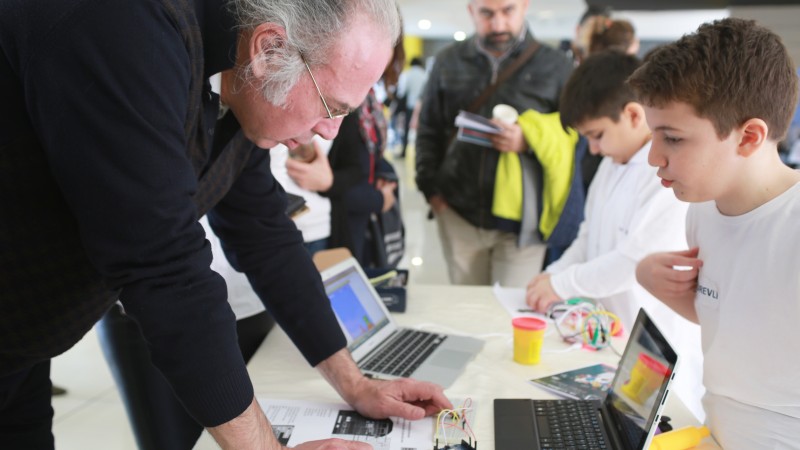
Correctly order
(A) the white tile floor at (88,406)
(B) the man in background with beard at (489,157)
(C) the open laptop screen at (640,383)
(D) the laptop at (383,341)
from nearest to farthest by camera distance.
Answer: (C) the open laptop screen at (640,383)
(D) the laptop at (383,341)
(A) the white tile floor at (88,406)
(B) the man in background with beard at (489,157)

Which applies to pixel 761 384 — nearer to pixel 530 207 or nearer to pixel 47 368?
pixel 47 368

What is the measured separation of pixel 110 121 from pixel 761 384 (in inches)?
41.1

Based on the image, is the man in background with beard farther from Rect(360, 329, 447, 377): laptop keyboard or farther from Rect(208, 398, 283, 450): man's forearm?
Rect(208, 398, 283, 450): man's forearm

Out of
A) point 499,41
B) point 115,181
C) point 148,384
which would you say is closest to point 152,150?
point 115,181

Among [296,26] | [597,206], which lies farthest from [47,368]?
[597,206]

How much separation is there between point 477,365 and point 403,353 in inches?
6.8

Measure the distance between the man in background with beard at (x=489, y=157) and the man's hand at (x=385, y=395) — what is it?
4.78 feet

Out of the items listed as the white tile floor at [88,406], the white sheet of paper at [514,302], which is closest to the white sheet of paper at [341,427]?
the white sheet of paper at [514,302]

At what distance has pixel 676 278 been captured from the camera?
1.28 metres

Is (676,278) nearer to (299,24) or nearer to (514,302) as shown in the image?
(514,302)

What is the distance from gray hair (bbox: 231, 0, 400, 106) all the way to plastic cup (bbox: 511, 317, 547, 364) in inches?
30.6

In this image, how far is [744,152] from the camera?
1.11m

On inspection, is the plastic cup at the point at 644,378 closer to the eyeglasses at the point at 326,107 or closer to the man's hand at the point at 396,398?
the man's hand at the point at 396,398

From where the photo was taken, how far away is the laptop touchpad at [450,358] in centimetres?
142
